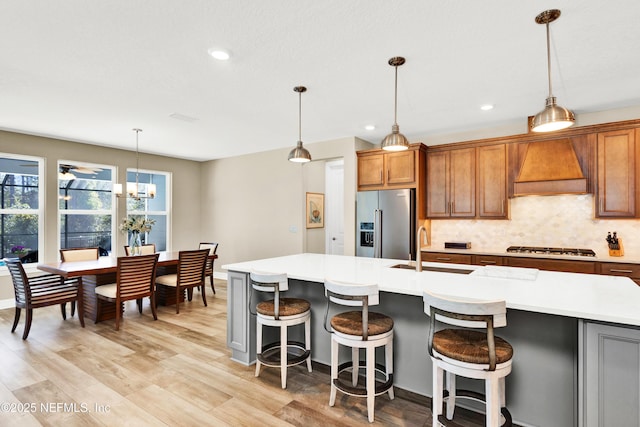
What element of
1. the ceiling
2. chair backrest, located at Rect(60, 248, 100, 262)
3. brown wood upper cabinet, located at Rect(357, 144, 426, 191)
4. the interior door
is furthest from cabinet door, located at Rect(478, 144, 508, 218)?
chair backrest, located at Rect(60, 248, 100, 262)

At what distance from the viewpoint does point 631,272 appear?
3.43 m

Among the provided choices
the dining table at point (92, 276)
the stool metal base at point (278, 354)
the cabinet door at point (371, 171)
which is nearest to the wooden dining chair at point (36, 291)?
the dining table at point (92, 276)

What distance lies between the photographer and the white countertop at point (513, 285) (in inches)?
64.9

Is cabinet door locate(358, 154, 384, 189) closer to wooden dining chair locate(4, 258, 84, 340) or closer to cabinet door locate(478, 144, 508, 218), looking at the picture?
cabinet door locate(478, 144, 508, 218)

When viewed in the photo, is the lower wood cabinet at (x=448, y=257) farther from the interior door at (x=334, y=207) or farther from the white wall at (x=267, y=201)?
the interior door at (x=334, y=207)

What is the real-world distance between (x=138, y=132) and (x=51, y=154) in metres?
1.64

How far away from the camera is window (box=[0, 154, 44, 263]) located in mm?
5027

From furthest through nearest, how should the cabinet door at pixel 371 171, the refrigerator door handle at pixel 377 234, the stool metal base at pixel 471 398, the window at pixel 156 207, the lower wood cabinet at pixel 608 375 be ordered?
the window at pixel 156 207, the cabinet door at pixel 371 171, the refrigerator door handle at pixel 377 234, the stool metal base at pixel 471 398, the lower wood cabinet at pixel 608 375

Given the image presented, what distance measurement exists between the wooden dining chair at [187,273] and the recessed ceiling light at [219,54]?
9.56 feet

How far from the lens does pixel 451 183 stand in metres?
4.76

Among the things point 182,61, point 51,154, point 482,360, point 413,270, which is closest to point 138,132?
point 51,154

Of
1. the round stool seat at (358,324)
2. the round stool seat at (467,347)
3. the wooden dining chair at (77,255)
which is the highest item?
the wooden dining chair at (77,255)

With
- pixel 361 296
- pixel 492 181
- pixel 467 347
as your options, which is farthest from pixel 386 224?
pixel 467 347

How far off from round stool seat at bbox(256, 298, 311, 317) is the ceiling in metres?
2.02
